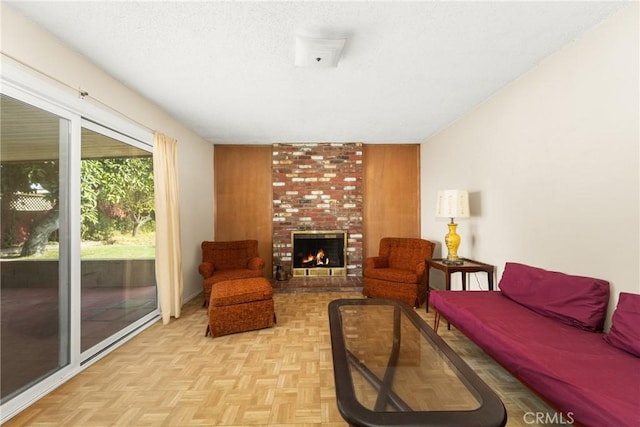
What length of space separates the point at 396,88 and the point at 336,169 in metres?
2.22

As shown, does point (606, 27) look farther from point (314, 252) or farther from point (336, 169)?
point (314, 252)

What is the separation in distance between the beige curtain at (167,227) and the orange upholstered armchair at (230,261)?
406 mm

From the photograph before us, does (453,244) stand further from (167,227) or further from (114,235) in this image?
(114,235)

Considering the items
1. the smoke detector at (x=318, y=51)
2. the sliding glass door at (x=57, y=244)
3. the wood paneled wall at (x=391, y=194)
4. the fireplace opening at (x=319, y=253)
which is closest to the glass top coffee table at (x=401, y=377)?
the smoke detector at (x=318, y=51)

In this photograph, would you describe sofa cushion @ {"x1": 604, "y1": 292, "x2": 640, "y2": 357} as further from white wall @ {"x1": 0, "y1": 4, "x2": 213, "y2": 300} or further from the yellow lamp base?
white wall @ {"x1": 0, "y1": 4, "x2": 213, "y2": 300}

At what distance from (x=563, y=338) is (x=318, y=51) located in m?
2.46

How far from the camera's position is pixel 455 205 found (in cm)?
301

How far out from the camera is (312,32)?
179cm

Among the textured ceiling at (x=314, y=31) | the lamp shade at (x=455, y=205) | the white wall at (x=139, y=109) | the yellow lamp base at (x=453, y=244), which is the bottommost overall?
the yellow lamp base at (x=453, y=244)

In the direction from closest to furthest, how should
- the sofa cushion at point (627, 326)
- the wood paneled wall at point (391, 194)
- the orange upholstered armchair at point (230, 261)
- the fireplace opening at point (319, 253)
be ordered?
the sofa cushion at point (627, 326)
the orange upholstered armchair at point (230, 261)
the fireplace opening at point (319, 253)
the wood paneled wall at point (391, 194)

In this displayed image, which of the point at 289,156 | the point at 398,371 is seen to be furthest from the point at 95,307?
the point at 289,156

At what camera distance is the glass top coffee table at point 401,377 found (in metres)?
1.04

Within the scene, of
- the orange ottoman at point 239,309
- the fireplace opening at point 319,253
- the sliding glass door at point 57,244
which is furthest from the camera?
the fireplace opening at point 319,253

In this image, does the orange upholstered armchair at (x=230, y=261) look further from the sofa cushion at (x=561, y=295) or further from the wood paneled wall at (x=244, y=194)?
the sofa cushion at (x=561, y=295)
